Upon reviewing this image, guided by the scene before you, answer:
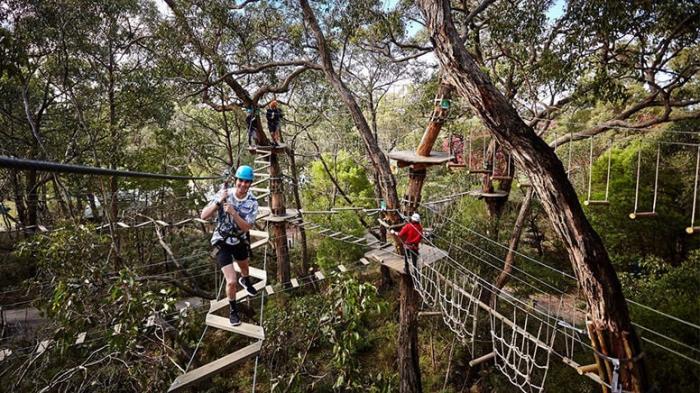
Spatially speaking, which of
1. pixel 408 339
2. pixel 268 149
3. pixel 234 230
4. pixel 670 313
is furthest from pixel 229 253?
pixel 670 313

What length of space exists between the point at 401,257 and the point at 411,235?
0.43 metres

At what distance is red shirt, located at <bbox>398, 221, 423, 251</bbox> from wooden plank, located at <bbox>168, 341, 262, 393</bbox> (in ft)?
5.20

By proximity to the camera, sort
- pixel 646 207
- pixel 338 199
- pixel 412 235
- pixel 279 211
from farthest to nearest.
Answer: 1. pixel 338 199
2. pixel 646 207
3. pixel 279 211
4. pixel 412 235

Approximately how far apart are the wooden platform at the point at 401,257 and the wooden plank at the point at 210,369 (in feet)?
5.41

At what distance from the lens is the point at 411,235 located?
3.21 metres

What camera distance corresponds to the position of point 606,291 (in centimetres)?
184

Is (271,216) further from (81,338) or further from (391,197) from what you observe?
(81,338)

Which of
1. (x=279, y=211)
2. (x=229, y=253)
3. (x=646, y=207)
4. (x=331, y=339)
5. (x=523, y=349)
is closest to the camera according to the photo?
(x=229, y=253)

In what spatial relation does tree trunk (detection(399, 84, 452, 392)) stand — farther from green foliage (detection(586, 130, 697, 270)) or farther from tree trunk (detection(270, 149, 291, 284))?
green foliage (detection(586, 130, 697, 270))

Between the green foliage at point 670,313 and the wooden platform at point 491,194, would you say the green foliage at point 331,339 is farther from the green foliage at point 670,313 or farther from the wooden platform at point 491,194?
the green foliage at point 670,313

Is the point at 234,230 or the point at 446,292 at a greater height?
the point at 234,230

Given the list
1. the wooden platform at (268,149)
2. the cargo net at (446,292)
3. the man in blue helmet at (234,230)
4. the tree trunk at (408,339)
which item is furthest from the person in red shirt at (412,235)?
the wooden platform at (268,149)

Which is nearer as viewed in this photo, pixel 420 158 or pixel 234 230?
pixel 234 230

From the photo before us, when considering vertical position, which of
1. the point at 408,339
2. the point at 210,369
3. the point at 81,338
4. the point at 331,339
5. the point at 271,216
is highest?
the point at 271,216
